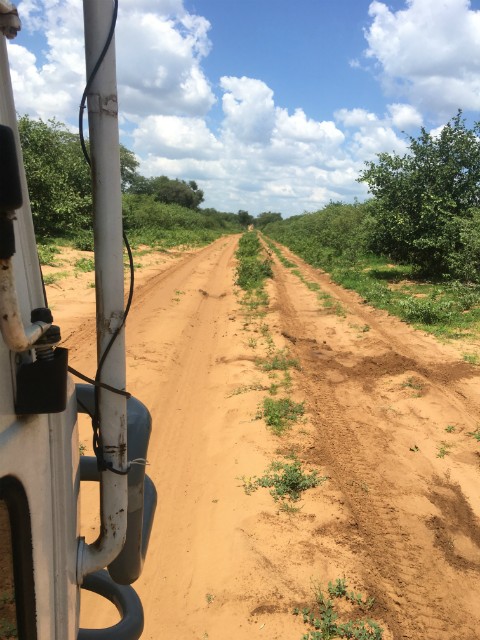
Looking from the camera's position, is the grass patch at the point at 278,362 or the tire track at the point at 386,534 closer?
the tire track at the point at 386,534

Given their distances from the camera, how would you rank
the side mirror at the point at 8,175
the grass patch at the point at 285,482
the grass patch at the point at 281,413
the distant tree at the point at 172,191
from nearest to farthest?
1. the side mirror at the point at 8,175
2. the grass patch at the point at 285,482
3. the grass patch at the point at 281,413
4. the distant tree at the point at 172,191

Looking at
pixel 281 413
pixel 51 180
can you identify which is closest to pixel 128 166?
pixel 51 180

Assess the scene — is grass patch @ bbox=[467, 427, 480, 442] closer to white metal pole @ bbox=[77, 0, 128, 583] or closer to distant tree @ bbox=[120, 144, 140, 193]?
white metal pole @ bbox=[77, 0, 128, 583]

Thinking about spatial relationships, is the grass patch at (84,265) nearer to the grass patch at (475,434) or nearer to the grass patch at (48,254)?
the grass patch at (48,254)

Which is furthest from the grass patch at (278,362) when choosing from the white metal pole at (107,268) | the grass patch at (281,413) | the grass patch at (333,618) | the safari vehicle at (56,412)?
the white metal pole at (107,268)

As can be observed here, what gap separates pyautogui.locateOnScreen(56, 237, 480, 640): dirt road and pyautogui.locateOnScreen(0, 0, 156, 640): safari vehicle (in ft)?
5.93

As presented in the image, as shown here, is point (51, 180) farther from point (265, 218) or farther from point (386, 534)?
point (265, 218)

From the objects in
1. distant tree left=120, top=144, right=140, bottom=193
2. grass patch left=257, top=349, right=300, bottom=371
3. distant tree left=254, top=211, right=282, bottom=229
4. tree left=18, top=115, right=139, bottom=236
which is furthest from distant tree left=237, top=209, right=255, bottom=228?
grass patch left=257, top=349, right=300, bottom=371

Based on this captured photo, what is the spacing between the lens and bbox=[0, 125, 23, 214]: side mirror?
0.79m

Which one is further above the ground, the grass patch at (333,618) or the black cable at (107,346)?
the black cable at (107,346)

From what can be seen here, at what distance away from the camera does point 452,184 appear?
1317 centimetres

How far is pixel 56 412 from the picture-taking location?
1.04m

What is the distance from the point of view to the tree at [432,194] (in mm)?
12766

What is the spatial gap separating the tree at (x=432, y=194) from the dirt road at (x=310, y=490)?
605 centimetres
